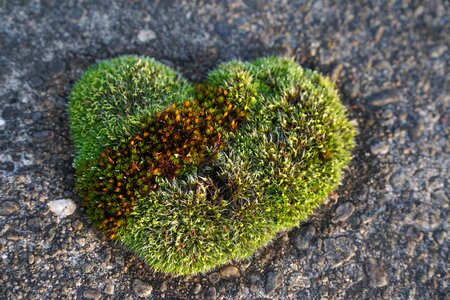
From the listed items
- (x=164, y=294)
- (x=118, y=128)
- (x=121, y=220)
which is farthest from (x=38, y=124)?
(x=164, y=294)

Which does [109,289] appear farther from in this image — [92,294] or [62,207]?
[62,207]

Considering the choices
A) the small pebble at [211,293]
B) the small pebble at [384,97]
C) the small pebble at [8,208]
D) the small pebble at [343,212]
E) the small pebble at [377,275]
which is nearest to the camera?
the small pebble at [8,208]

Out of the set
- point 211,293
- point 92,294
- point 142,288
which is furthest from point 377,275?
point 92,294

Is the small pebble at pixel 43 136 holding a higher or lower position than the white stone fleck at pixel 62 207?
higher

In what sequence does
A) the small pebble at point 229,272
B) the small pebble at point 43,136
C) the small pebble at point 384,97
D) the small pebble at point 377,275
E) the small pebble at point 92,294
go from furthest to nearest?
the small pebble at point 384,97 → the small pebble at point 43,136 → the small pebble at point 377,275 → the small pebble at point 229,272 → the small pebble at point 92,294

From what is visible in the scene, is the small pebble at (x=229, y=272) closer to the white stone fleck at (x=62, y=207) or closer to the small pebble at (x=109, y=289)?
the small pebble at (x=109, y=289)

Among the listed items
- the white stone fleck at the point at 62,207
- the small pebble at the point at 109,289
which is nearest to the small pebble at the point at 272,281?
the small pebble at the point at 109,289

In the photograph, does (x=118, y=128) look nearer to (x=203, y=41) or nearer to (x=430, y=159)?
(x=203, y=41)
